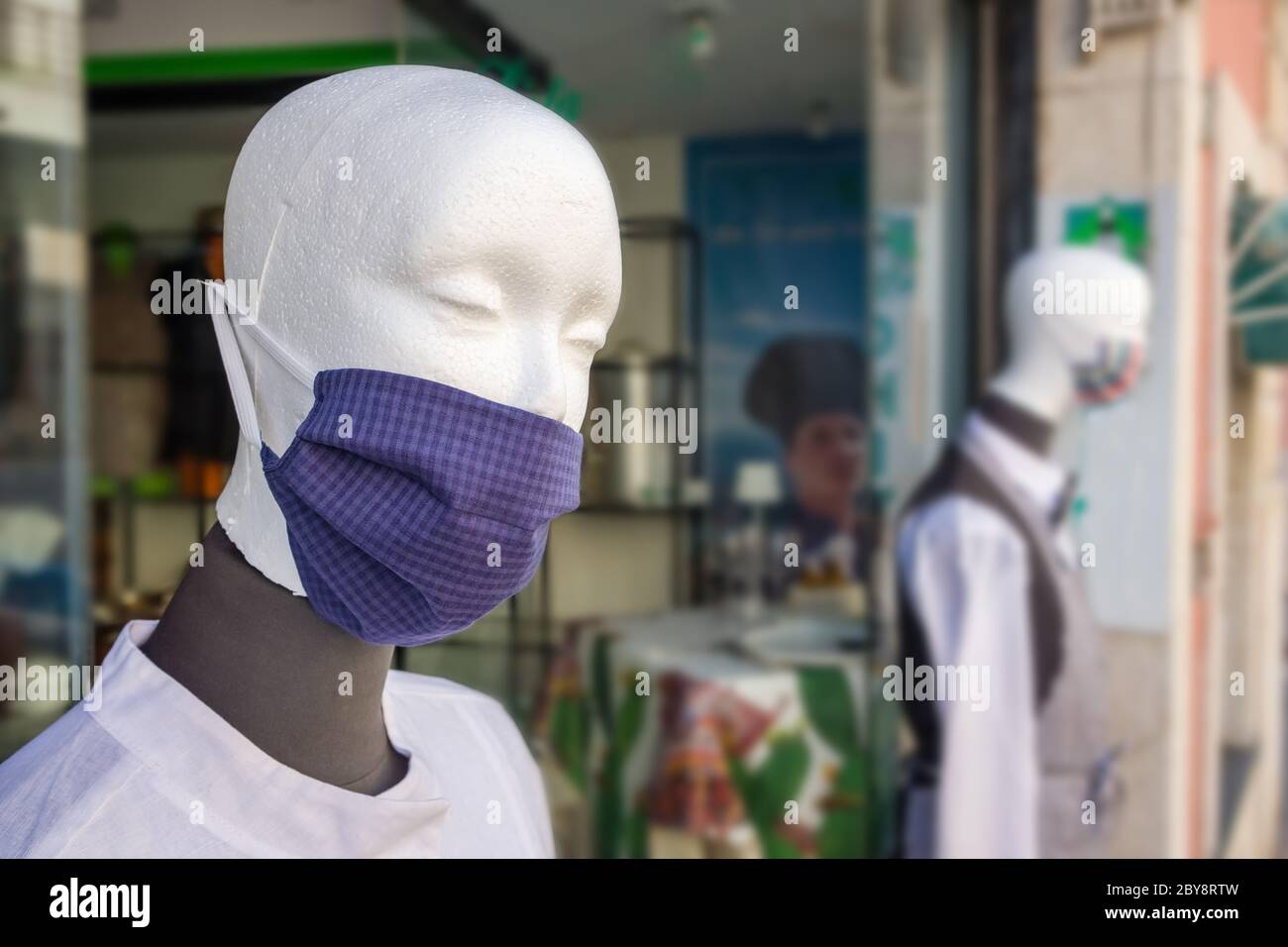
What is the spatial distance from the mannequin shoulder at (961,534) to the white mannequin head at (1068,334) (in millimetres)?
276

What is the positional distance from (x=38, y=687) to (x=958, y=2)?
111 inches

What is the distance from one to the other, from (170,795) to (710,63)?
8.69 feet

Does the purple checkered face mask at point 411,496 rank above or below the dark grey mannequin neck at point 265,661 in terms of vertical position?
above

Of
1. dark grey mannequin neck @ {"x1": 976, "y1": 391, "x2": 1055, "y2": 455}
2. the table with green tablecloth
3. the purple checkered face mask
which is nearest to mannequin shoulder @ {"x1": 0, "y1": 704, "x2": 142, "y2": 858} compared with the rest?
the purple checkered face mask

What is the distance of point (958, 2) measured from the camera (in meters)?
3.19

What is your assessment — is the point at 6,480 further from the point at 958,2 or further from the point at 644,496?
the point at 958,2

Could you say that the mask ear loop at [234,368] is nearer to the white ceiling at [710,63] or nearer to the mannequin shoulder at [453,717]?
the mannequin shoulder at [453,717]

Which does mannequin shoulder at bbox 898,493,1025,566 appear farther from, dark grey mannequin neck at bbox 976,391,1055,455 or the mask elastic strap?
the mask elastic strap

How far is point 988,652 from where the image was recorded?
2.48m

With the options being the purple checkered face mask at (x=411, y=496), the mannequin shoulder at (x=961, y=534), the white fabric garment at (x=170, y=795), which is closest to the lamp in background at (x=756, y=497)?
the mannequin shoulder at (x=961, y=534)

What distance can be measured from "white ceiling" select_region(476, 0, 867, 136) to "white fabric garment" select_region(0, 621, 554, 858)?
4.99 ft

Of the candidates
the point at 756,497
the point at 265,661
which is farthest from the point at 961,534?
the point at 265,661

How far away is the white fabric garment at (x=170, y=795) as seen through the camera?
71 centimetres
